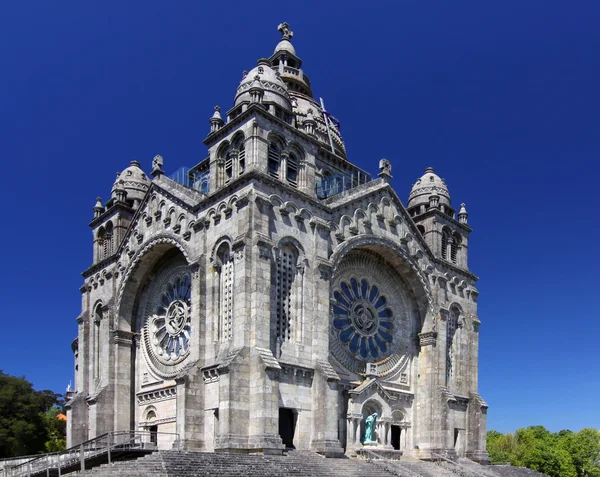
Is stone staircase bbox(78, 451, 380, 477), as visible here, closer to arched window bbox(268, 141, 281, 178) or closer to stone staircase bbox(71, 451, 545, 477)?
stone staircase bbox(71, 451, 545, 477)

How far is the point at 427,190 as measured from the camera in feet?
152

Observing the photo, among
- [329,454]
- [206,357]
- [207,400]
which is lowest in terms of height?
[329,454]

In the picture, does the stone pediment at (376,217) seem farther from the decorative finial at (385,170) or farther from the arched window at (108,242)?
the arched window at (108,242)

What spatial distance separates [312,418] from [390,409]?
7813 mm

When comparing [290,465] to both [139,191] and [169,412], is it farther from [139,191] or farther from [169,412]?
[139,191]

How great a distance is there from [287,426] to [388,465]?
19.2 ft

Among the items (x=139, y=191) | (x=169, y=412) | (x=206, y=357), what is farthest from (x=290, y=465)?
(x=139, y=191)

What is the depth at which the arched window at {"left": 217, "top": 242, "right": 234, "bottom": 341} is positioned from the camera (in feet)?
104

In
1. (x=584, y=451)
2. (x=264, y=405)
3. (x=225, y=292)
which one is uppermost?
(x=225, y=292)

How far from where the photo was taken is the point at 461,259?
46312mm

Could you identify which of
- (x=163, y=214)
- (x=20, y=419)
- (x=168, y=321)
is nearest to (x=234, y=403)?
(x=168, y=321)

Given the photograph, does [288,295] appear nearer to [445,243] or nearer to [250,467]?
[250,467]

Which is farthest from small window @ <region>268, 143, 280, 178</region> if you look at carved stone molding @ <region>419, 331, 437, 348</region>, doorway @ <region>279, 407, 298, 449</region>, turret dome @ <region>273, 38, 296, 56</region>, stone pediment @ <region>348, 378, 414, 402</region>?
turret dome @ <region>273, 38, 296, 56</region>

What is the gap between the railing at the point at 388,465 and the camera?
3194 centimetres
